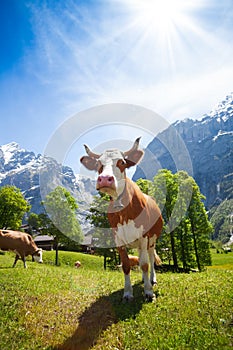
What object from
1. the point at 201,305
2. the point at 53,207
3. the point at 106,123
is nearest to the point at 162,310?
the point at 201,305

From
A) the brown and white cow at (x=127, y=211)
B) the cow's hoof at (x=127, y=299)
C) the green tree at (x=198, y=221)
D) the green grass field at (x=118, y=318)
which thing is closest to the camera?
the green grass field at (x=118, y=318)

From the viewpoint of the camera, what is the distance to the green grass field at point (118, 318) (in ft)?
18.2

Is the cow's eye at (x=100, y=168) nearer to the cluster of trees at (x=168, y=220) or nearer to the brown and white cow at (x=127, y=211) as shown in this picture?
the brown and white cow at (x=127, y=211)

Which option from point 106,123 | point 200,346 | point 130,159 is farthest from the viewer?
point 106,123

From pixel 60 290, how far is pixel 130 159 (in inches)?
223

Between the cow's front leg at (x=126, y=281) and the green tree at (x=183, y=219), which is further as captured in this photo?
the green tree at (x=183, y=219)

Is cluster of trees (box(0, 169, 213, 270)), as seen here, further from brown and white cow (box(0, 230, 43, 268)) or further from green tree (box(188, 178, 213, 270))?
brown and white cow (box(0, 230, 43, 268))

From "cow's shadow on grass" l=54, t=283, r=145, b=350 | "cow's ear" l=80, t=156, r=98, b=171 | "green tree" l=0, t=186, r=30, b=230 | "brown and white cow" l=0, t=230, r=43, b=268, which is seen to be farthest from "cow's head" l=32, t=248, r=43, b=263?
"green tree" l=0, t=186, r=30, b=230

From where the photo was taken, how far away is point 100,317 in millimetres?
7133

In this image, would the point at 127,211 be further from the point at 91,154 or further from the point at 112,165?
the point at 91,154

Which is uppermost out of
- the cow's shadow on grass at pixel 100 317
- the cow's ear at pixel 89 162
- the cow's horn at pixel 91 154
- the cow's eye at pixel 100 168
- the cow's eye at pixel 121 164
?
the cow's horn at pixel 91 154

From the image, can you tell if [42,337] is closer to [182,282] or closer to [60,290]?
[60,290]

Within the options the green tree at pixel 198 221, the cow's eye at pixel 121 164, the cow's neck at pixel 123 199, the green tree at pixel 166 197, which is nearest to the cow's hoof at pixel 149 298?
the cow's neck at pixel 123 199

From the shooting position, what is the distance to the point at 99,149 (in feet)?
31.4
